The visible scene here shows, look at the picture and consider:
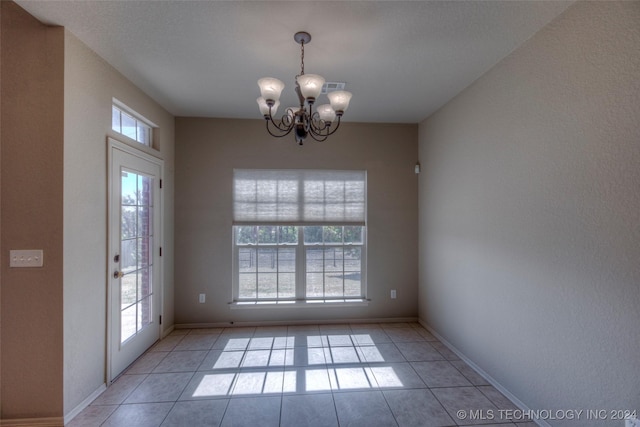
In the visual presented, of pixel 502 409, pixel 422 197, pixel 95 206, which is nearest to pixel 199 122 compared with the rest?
pixel 95 206

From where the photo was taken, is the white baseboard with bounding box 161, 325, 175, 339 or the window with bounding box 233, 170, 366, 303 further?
the window with bounding box 233, 170, 366, 303

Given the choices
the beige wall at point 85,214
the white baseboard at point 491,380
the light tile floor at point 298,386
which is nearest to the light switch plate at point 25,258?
the beige wall at point 85,214

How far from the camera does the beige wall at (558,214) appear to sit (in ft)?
4.99

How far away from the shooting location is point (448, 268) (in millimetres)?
3260

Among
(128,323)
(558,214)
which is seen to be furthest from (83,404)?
(558,214)

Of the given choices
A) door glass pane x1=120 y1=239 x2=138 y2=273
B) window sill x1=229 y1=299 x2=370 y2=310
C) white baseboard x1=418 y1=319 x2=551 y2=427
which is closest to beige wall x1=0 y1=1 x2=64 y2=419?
door glass pane x1=120 y1=239 x2=138 y2=273

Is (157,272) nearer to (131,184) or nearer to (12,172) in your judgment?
(131,184)

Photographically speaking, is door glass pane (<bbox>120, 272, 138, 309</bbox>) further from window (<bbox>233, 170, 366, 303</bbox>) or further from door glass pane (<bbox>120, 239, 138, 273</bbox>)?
window (<bbox>233, 170, 366, 303</bbox>)

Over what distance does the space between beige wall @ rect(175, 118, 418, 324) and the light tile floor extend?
50 cm

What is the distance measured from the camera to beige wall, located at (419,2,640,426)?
1521 mm

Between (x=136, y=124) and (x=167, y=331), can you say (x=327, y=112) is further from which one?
(x=167, y=331)

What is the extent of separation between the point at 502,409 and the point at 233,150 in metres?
3.78

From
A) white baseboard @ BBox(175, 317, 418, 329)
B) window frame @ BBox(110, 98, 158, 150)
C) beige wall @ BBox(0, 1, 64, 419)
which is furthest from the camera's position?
white baseboard @ BBox(175, 317, 418, 329)

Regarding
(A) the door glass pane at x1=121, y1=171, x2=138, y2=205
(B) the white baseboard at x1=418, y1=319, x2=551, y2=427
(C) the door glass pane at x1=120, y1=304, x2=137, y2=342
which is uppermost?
(A) the door glass pane at x1=121, y1=171, x2=138, y2=205
